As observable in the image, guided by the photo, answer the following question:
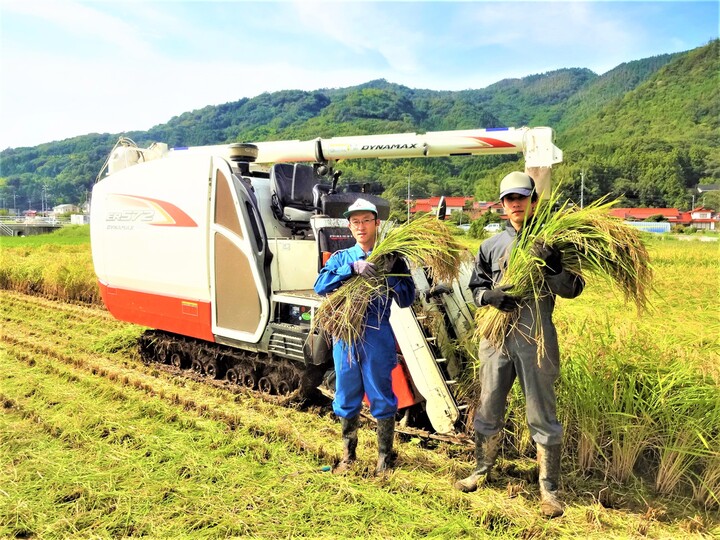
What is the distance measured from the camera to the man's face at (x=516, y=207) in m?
3.19

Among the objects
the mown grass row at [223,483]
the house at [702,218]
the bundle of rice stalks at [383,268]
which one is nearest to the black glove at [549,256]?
the bundle of rice stalks at [383,268]

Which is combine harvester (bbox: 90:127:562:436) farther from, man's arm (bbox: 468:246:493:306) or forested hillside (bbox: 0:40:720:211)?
forested hillside (bbox: 0:40:720:211)

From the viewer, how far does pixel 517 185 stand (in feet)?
10.4

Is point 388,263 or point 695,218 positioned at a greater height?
point 388,263

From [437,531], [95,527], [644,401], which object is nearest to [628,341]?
[644,401]

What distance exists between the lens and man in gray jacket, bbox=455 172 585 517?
3.02 metres

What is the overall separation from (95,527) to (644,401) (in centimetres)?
359

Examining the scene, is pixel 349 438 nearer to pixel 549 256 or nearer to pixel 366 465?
pixel 366 465

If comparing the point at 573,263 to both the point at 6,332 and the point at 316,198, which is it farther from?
the point at 6,332

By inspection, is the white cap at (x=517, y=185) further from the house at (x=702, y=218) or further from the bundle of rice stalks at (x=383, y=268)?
the house at (x=702, y=218)

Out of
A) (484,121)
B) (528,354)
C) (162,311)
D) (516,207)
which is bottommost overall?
(162,311)

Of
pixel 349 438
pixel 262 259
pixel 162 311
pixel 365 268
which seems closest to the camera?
pixel 365 268

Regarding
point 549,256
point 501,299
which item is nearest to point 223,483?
point 501,299

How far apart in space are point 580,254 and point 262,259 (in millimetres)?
2984
